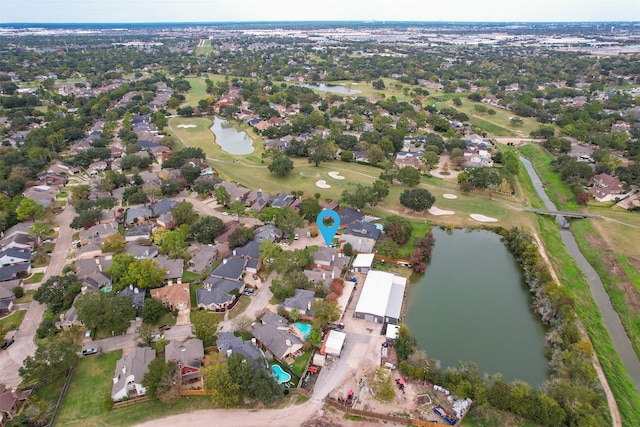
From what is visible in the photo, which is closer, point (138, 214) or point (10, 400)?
point (10, 400)

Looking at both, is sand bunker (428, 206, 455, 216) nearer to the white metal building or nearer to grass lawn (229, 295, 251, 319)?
the white metal building

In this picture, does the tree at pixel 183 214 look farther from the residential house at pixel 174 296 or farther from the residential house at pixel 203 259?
the residential house at pixel 174 296

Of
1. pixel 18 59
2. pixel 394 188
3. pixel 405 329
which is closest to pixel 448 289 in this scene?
pixel 405 329

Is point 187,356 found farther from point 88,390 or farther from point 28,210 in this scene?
point 28,210

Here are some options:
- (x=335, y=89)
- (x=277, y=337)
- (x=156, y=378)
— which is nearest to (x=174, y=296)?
(x=156, y=378)

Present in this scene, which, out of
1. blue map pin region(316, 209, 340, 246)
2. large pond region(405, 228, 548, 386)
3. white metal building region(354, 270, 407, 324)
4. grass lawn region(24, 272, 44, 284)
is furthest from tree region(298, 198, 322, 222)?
grass lawn region(24, 272, 44, 284)

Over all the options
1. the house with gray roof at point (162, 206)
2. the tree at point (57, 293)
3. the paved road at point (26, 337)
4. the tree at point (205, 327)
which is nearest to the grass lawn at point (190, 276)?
the tree at point (205, 327)
